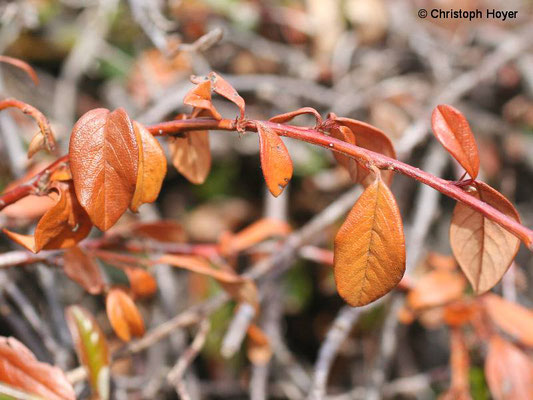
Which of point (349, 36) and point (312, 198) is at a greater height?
point (349, 36)

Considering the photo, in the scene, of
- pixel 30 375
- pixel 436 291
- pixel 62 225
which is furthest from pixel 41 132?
pixel 436 291

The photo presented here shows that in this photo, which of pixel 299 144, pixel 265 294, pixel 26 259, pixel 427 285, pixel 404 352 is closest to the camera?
pixel 26 259

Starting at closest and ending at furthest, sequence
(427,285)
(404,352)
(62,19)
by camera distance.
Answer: (427,285), (404,352), (62,19)

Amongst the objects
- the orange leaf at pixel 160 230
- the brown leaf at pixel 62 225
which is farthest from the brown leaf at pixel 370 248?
the orange leaf at pixel 160 230

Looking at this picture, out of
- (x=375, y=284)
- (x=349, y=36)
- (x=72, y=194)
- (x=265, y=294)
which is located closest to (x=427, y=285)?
(x=265, y=294)

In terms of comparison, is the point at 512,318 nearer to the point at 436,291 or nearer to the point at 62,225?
the point at 436,291

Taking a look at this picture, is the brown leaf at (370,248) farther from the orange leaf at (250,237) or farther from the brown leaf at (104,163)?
the orange leaf at (250,237)

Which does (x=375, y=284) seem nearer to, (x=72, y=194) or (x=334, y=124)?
(x=334, y=124)

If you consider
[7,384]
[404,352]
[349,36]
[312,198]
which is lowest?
[404,352]
